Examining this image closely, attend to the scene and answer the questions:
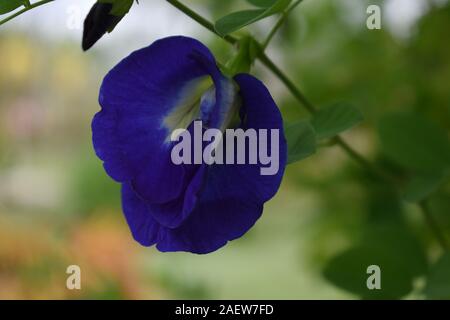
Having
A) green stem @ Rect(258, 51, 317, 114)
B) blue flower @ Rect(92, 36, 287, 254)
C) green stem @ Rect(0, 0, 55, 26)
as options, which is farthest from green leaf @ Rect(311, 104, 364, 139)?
green stem @ Rect(0, 0, 55, 26)

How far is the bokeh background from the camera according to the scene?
1.15 m

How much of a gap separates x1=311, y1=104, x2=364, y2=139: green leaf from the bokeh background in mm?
182

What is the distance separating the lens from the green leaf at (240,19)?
53cm

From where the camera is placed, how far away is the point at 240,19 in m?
0.55

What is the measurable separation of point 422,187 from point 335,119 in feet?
0.59

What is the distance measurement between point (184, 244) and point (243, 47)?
15 centimetres

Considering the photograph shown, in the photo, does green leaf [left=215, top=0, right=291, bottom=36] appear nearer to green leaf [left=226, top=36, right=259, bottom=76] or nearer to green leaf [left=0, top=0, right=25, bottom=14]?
green leaf [left=226, top=36, right=259, bottom=76]

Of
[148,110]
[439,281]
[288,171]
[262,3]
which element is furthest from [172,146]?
[288,171]

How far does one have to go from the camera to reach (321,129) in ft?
2.14

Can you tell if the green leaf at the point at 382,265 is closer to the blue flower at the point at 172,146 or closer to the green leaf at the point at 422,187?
the green leaf at the point at 422,187
